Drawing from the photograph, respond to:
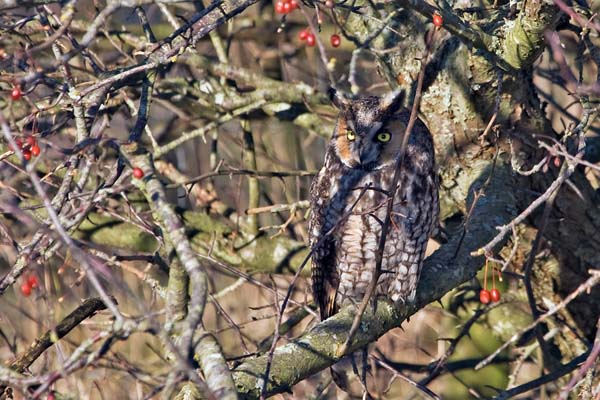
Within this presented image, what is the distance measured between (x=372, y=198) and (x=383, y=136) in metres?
0.32

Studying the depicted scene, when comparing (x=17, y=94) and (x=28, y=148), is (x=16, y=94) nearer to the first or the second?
(x=17, y=94)

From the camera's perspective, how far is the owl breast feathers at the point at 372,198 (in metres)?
3.49

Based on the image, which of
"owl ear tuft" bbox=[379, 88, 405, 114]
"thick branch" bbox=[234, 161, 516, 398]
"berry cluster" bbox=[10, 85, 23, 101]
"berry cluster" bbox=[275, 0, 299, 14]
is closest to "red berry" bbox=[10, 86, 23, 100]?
"berry cluster" bbox=[10, 85, 23, 101]

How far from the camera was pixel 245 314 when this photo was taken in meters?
5.92

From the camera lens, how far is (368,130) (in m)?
3.60

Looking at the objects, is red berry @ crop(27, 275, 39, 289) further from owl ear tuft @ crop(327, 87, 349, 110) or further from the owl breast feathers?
owl ear tuft @ crop(327, 87, 349, 110)

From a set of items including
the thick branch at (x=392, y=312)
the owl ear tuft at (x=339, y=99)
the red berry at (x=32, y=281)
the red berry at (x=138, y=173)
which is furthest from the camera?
the owl ear tuft at (x=339, y=99)

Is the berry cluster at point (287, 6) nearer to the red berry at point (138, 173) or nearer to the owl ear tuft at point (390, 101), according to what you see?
the red berry at point (138, 173)

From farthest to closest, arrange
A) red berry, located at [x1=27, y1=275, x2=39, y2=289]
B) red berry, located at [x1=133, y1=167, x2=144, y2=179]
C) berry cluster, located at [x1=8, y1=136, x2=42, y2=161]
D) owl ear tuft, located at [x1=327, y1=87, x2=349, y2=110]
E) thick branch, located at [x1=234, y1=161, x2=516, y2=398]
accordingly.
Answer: owl ear tuft, located at [x1=327, y1=87, x2=349, y2=110], thick branch, located at [x1=234, y1=161, x2=516, y2=398], berry cluster, located at [x1=8, y1=136, x2=42, y2=161], red berry, located at [x1=27, y1=275, x2=39, y2=289], red berry, located at [x1=133, y1=167, x2=144, y2=179]

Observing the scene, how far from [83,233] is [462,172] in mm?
2053

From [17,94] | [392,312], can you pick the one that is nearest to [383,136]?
[392,312]

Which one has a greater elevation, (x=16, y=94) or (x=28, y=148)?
(x=16, y=94)

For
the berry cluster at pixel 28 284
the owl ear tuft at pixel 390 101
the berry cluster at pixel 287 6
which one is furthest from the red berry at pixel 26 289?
the owl ear tuft at pixel 390 101

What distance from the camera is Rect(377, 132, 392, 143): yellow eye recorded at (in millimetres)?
3635
